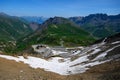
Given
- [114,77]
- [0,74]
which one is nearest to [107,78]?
[114,77]

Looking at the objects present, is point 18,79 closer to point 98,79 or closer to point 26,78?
point 26,78

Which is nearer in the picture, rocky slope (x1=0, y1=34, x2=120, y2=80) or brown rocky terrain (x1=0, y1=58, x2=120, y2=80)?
brown rocky terrain (x1=0, y1=58, x2=120, y2=80)

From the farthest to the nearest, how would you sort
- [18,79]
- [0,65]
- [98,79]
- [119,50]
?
[119,50] → [0,65] → [98,79] → [18,79]

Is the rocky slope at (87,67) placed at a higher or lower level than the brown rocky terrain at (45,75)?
lower

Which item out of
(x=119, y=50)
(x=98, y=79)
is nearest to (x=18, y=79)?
(x=98, y=79)

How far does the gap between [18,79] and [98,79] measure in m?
11.7

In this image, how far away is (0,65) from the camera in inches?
1660

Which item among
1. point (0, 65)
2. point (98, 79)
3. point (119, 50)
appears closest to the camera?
point (98, 79)

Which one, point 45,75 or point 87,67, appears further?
point 87,67

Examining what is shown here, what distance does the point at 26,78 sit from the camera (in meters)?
32.0

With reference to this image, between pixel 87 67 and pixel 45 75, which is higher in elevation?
pixel 45 75

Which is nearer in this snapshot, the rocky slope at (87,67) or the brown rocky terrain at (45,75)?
the brown rocky terrain at (45,75)

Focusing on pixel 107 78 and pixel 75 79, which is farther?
pixel 75 79

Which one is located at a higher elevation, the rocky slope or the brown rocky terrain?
the brown rocky terrain
